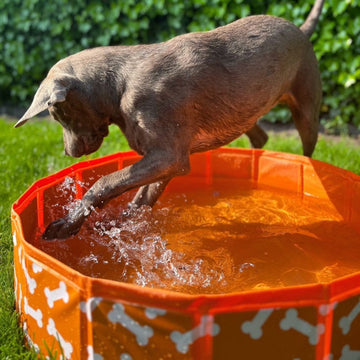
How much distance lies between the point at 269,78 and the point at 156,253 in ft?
4.23

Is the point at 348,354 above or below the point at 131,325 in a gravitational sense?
below

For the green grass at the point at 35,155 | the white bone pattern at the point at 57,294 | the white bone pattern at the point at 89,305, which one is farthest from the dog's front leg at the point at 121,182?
the white bone pattern at the point at 89,305

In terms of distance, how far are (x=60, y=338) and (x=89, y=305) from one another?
1.05ft

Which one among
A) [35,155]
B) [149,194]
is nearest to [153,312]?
[149,194]

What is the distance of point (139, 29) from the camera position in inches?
280

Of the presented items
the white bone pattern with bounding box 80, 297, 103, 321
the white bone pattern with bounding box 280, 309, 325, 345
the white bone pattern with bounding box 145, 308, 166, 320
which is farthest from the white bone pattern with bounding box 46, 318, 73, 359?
the white bone pattern with bounding box 280, 309, 325, 345

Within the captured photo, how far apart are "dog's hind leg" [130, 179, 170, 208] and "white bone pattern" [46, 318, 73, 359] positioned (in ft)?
4.85

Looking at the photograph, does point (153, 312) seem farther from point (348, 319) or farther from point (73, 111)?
point (73, 111)

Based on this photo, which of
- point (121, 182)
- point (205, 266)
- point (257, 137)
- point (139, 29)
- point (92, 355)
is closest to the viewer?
point (92, 355)

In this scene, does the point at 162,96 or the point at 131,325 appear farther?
the point at 162,96

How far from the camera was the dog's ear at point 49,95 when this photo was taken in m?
2.83

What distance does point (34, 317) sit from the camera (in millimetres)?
2674

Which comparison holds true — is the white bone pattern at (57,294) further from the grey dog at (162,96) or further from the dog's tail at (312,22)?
the dog's tail at (312,22)

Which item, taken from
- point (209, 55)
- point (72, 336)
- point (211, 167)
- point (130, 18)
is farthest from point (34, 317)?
point (130, 18)
